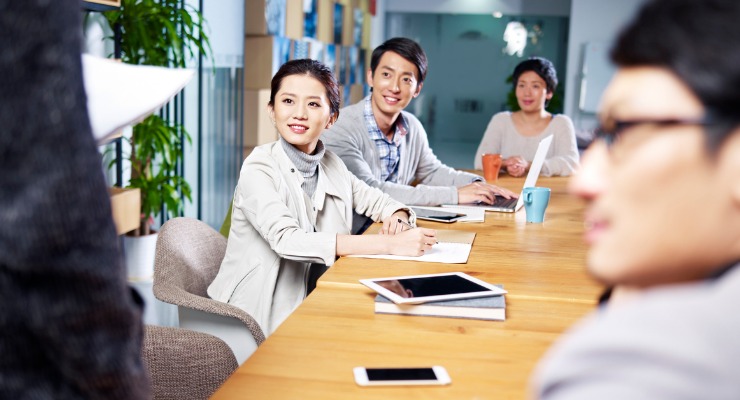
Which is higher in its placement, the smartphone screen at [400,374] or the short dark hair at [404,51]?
the short dark hair at [404,51]

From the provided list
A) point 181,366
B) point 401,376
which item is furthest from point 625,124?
point 181,366

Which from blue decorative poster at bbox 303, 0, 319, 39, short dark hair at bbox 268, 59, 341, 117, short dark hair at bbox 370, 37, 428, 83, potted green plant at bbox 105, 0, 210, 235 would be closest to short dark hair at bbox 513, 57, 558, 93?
short dark hair at bbox 370, 37, 428, 83

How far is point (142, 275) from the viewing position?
4.26 meters

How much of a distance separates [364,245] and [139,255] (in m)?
2.49

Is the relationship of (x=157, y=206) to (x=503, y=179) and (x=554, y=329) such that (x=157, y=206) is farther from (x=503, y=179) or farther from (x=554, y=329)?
(x=554, y=329)

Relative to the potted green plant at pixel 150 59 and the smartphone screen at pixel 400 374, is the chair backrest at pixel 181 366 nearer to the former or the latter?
the smartphone screen at pixel 400 374

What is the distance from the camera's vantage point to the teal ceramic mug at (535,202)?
263 centimetres

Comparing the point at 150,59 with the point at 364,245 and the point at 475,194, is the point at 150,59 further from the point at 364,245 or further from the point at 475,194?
the point at 364,245

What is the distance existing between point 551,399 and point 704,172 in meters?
0.16

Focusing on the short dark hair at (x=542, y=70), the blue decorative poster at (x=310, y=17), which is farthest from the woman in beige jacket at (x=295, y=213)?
the blue decorative poster at (x=310, y=17)

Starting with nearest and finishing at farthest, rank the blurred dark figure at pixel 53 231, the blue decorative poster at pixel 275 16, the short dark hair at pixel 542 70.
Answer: the blurred dark figure at pixel 53 231 < the short dark hair at pixel 542 70 < the blue decorative poster at pixel 275 16

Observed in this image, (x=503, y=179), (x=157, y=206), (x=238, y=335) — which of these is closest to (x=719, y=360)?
(x=238, y=335)

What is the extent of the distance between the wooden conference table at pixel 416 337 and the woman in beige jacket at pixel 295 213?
141mm

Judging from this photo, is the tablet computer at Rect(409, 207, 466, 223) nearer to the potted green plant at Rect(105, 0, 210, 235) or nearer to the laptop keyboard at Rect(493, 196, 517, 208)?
the laptop keyboard at Rect(493, 196, 517, 208)
